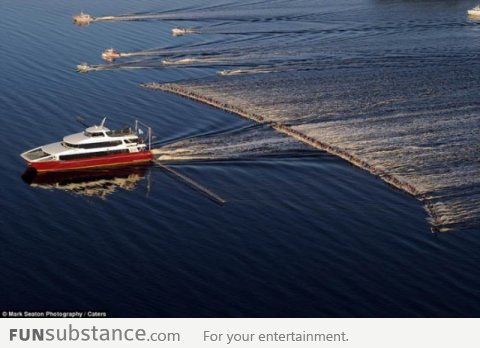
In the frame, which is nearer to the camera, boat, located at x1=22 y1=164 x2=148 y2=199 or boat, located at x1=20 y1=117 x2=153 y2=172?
boat, located at x1=22 y1=164 x2=148 y2=199

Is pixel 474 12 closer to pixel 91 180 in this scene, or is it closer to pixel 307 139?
pixel 307 139

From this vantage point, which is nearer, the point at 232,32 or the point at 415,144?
the point at 415,144

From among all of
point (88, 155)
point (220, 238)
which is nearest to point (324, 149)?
point (220, 238)

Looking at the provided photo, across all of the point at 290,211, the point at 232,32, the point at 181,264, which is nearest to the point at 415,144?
the point at 290,211

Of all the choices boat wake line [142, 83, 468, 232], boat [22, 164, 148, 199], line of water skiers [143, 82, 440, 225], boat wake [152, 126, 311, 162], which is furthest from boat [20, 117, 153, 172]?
line of water skiers [143, 82, 440, 225]

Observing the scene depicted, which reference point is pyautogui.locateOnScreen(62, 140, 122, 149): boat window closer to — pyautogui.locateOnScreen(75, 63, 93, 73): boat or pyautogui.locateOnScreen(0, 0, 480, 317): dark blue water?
pyautogui.locateOnScreen(0, 0, 480, 317): dark blue water

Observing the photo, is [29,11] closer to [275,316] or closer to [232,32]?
[232,32]
